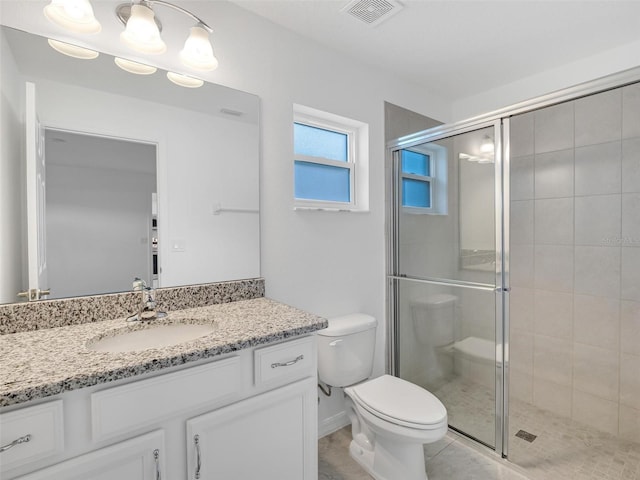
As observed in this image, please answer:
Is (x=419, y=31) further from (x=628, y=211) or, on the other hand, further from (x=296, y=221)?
(x=628, y=211)

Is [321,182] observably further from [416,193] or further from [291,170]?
[416,193]

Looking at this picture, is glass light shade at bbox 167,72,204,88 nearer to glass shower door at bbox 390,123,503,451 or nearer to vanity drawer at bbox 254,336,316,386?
vanity drawer at bbox 254,336,316,386

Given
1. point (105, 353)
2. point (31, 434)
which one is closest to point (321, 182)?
point (105, 353)

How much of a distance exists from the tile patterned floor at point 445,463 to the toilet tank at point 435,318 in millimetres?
574

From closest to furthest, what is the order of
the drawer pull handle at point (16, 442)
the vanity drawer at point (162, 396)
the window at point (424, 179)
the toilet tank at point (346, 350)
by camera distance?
1. the drawer pull handle at point (16, 442)
2. the vanity drawer at point (162, 396)
3. the toilet tank at point (346, 350)
4. the window at point (424, 179)

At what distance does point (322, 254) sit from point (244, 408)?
1.03m

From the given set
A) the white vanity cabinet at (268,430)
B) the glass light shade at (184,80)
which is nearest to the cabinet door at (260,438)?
the white vanity cabinet at (268,430)

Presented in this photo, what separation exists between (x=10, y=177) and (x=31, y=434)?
87cm

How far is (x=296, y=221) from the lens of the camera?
1806 mm

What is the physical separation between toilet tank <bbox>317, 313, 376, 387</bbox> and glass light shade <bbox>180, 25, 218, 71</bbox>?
55.1 inches

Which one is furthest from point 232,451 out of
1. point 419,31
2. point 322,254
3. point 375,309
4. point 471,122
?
point 419,31

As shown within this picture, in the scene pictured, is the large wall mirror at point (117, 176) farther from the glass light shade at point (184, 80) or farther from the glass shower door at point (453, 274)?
the glass shower door at point (453, 274)

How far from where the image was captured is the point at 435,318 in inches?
84.4

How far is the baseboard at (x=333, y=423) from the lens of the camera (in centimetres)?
193
